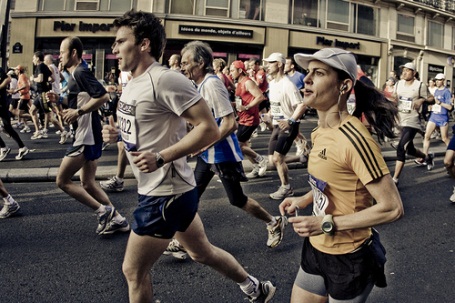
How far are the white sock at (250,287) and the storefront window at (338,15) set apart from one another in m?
27.0

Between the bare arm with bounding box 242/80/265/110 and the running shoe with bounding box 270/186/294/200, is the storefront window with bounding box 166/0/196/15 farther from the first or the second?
the running shoe with bounding box 270/186/294/200

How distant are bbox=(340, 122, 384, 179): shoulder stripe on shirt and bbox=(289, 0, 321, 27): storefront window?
2562cm

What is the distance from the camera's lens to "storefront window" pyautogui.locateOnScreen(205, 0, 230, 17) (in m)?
24.5

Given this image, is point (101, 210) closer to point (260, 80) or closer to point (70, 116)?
point (70, 116)

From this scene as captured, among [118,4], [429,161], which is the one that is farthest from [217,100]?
[118,4]

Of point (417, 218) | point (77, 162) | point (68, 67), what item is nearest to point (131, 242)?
point (77, 162)

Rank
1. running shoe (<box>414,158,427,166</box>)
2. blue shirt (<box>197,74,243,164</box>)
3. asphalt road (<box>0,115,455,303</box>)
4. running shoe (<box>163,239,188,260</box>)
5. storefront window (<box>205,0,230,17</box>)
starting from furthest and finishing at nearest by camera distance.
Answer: storefront window (<box>205,0,230,17</box>) → running shoe (<box>414,158,427,166</box>) → blue shirt (<box>197,74,243,164</box>) → running shoe (<box>163,239,188,260</box>) → asphalt road (<box>0,115,455,303</box>)

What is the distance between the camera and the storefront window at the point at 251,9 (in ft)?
82.0

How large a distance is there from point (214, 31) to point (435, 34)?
19.3 m

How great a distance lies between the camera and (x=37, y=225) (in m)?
4.72

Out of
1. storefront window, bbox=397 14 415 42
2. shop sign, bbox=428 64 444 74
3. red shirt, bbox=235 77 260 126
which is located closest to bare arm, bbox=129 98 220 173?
red shirt, bbox=235 77 260 126

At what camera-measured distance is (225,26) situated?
24422mm

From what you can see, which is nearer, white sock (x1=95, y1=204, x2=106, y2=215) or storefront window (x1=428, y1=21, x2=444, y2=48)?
white sock (x1=95, y1=204, x2=106, y2=215)

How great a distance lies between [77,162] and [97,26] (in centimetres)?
2131
